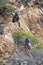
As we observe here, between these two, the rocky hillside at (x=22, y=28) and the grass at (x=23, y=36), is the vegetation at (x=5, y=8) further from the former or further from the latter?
the grass at (x=23, y=36)

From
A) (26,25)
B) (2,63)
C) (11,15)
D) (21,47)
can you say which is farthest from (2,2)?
(2,63)

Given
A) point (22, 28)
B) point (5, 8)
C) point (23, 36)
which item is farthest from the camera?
point (5, 8)

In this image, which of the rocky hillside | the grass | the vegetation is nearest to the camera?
the rocky hillside

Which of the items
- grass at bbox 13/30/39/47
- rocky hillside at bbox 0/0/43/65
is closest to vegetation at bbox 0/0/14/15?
rocky hillside at bbox 0/0/43/65

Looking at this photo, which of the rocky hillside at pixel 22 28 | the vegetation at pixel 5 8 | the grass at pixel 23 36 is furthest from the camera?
the vegetation at pixel 5 8

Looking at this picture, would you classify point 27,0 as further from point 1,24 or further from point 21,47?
point 21,47

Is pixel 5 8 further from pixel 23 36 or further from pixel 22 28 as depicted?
pixel 23 36

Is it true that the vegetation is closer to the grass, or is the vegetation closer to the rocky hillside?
the rocky hillside

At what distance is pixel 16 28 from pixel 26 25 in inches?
77.1

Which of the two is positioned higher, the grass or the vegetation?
the vegetation

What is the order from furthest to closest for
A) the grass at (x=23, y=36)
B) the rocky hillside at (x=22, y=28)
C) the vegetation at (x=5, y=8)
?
the vegetation at (x=5, y=8) < the grass at (x=23, y=36) < the rocky hillside at (x=22, y=28)

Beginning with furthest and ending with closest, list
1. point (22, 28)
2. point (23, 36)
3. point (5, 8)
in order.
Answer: point (5, 8) → point (22, 28) → point (23, 36)

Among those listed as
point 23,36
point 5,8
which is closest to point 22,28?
point 23,36

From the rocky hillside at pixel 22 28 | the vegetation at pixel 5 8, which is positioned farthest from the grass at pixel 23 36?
the vegetation at pixel 5 8
